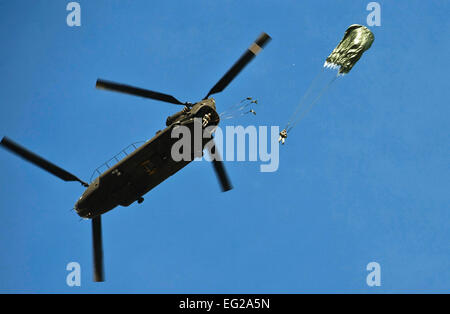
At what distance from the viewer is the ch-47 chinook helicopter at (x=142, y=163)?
26672mm

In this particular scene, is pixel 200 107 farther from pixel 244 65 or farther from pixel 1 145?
pixel 1 145

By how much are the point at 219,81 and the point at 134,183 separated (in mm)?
7385

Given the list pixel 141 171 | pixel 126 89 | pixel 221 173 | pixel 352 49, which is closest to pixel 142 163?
pixel 141 171

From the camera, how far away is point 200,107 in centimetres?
2680

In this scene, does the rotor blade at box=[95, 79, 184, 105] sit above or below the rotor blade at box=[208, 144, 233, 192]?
above

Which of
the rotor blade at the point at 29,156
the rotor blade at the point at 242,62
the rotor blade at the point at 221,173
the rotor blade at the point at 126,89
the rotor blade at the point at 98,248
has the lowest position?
the rotor blade at the point at 98,248

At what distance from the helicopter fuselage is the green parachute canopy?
9135mm

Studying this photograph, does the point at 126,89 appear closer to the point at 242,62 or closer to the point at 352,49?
the point at 242,62

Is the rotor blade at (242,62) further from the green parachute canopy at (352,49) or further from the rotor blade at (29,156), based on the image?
the rotor blade at (29,156)

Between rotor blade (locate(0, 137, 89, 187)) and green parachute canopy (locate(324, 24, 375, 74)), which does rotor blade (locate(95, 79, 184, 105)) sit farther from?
green parachute canopy (locate(324, 24, 375, 74))

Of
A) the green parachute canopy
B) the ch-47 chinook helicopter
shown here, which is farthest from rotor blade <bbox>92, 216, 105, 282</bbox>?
the green parachute canopy

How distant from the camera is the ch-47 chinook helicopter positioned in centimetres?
2667

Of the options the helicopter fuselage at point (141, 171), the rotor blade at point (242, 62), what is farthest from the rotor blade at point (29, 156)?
the rotor blade at point (242, 62)

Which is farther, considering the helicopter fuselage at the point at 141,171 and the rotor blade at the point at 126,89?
the helicopter fuselage at the point at 141,171
